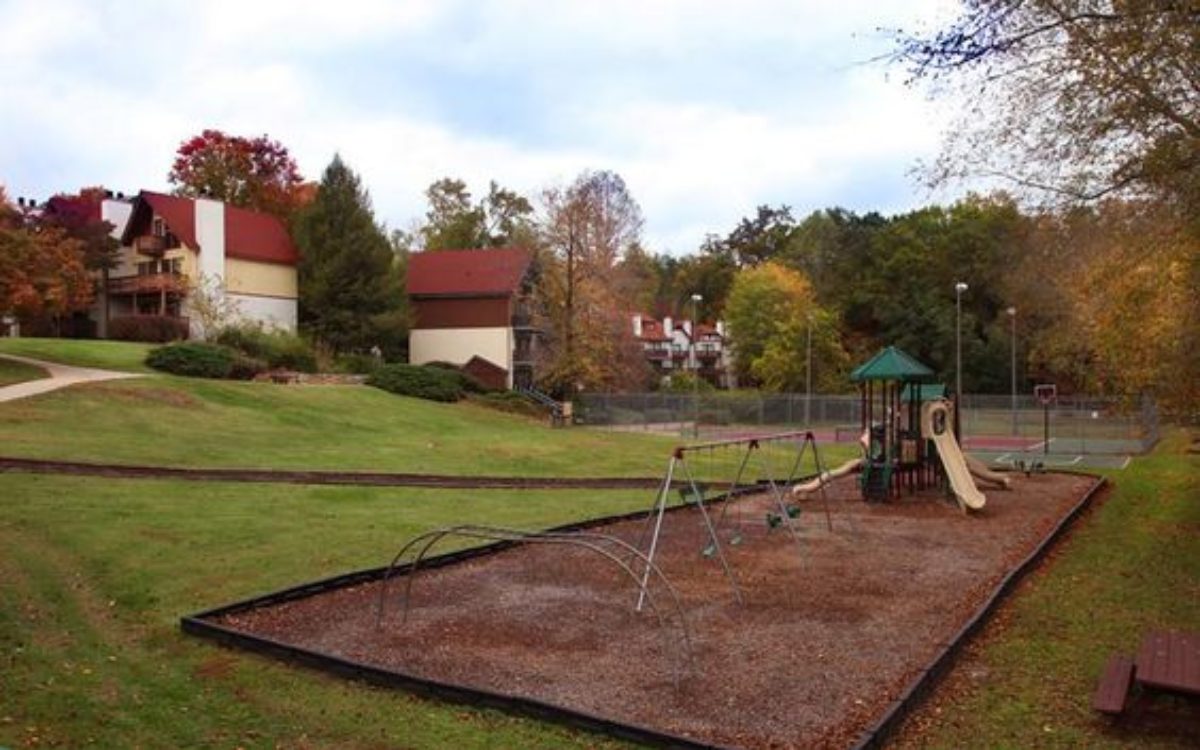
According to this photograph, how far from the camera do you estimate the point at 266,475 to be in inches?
824

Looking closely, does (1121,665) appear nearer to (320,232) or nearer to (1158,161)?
(1158,161)

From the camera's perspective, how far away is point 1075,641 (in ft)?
30.2

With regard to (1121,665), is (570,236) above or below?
above

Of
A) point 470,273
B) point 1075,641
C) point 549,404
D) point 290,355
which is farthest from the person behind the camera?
point 470,273

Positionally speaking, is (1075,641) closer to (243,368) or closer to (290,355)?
(243,368)

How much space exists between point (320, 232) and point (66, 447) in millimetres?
32810

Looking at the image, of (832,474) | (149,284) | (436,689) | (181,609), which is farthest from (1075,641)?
(149,284)

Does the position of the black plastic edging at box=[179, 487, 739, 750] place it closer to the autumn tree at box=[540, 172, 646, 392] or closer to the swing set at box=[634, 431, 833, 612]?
the swing set at box=[634, 431, 833, 612]

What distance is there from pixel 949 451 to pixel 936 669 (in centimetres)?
1317

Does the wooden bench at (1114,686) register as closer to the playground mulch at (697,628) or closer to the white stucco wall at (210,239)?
the playground mulch at (697,628)

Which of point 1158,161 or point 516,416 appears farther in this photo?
point 516,416

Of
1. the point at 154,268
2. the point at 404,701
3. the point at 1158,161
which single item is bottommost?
the point at 404,701

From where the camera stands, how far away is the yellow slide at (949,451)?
746 inches

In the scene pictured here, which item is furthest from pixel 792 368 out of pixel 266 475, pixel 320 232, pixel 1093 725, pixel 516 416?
pixel 1093 725
